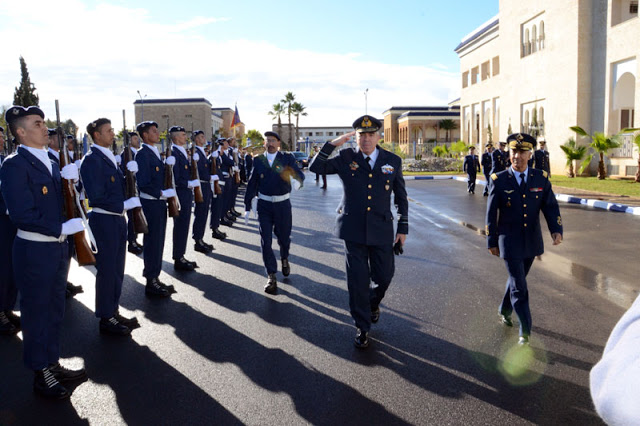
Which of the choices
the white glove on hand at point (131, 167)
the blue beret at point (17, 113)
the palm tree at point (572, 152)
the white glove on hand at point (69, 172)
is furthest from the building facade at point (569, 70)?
the blue beret at point (17, 113)

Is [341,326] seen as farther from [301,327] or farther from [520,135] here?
[520,135]

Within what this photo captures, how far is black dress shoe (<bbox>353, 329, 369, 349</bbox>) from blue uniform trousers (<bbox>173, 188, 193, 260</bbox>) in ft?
13.5

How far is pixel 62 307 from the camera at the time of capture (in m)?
4.30

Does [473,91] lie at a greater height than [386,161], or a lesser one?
greater

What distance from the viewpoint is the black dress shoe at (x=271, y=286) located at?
6672mm

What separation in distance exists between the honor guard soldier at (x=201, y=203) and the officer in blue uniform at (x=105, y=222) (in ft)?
13.8

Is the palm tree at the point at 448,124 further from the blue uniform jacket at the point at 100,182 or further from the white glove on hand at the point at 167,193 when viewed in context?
the blue uniform jacket at the point at 100,182

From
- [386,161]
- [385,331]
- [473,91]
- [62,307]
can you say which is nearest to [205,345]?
[62,307]

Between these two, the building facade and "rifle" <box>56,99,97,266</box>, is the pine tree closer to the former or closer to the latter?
the building facade

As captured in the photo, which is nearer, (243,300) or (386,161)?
(386,161)

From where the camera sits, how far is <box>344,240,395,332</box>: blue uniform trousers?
4.86m

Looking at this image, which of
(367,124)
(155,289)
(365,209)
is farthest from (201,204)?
(367,124)

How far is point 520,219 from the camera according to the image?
4.96 m

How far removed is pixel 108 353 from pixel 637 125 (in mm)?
23257
